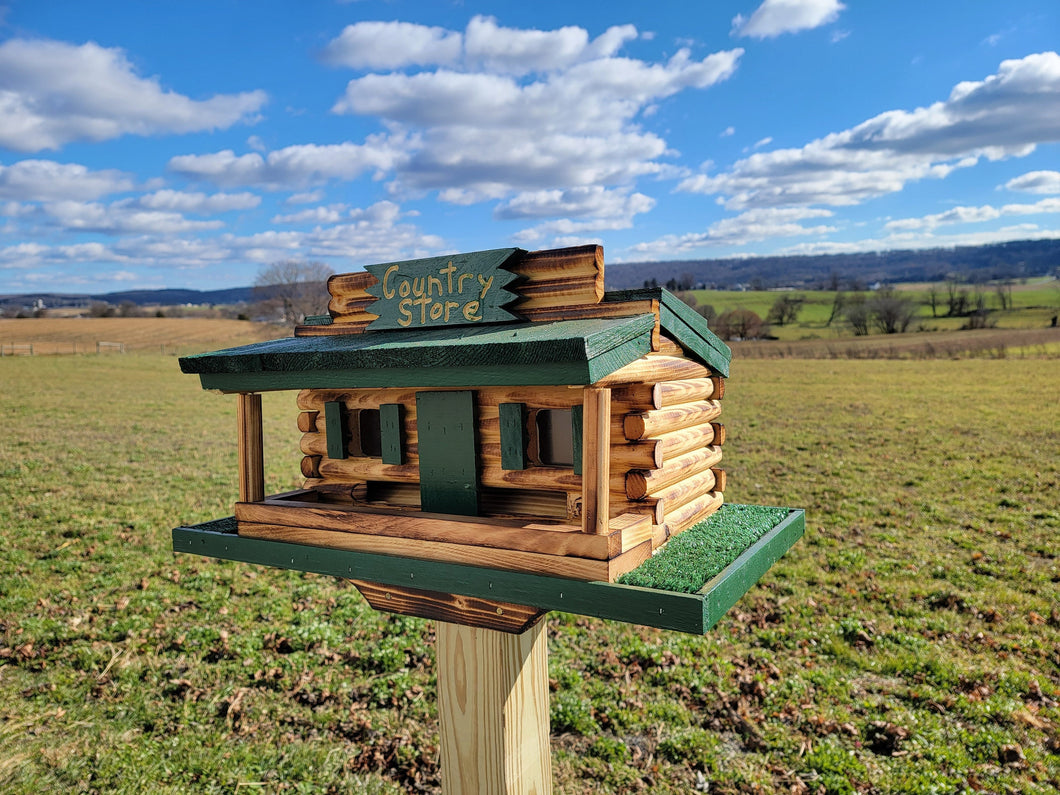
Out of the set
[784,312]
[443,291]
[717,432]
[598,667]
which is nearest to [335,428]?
[443,291]

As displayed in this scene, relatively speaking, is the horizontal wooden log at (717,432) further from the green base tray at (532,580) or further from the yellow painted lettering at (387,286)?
the yellow painted lettering at (387,286)

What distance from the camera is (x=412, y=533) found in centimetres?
255

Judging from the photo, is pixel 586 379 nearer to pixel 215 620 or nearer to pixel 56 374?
pixel 215 620

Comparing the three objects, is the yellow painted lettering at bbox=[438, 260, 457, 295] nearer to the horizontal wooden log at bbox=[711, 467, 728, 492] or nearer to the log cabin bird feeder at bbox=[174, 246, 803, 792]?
the log cabin bird feeder at bbox=[174, 246, 803, 792]

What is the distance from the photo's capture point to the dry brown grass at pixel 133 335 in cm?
4244

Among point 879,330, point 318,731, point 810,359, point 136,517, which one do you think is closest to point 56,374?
point 136,517

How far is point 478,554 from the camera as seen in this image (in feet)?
Answer: 7.87

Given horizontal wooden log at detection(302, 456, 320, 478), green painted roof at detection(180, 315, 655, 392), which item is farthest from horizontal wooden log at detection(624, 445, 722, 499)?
horizontal wooden log at detection(302, 456, 320, 478)

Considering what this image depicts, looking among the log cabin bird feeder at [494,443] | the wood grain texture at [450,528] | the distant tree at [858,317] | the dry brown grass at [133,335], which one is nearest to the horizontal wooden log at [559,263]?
the log cabin bird feeder at [494,443]

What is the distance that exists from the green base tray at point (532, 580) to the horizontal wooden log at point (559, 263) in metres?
1.02

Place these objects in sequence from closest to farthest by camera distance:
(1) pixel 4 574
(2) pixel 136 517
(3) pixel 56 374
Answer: (1) pixel 4 574 < (2) pixel 136 517 < (3) pixel 56 374

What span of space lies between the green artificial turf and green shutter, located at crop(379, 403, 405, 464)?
43.3 inches

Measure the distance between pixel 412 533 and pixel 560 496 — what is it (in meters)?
0.63

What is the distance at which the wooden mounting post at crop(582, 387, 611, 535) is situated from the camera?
89.0 inches
